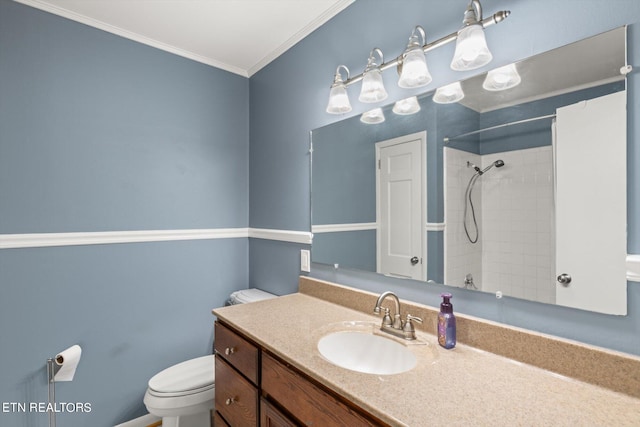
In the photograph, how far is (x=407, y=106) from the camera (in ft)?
4.39

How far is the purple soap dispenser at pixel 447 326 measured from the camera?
3.54ft

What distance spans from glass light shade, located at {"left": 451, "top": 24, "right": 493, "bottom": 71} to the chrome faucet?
86 centimetres

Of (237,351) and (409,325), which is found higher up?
(409,325)

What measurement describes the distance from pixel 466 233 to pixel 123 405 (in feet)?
7.10

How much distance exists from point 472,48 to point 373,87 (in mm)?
449

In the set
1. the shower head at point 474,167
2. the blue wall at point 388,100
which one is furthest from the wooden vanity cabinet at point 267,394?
the shower head at point 474,167

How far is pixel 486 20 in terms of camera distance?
1031 mm

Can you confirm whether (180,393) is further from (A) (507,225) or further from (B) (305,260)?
(A) (507,225)

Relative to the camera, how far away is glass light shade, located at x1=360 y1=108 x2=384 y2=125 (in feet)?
4.76

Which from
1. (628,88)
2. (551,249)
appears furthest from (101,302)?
(628,88)

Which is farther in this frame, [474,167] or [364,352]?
[364,352]

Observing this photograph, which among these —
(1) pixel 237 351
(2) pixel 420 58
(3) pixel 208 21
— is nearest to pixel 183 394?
(1) pixel 237 351

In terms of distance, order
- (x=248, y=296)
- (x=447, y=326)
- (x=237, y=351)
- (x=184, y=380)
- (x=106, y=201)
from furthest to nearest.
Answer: (x=248, y=296)
(x=106, y=201)
(x=184, y=380)
(x=237, y=351)
(x=447, y=326)

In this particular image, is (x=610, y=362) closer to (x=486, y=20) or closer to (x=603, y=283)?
(x=603, y=283)
